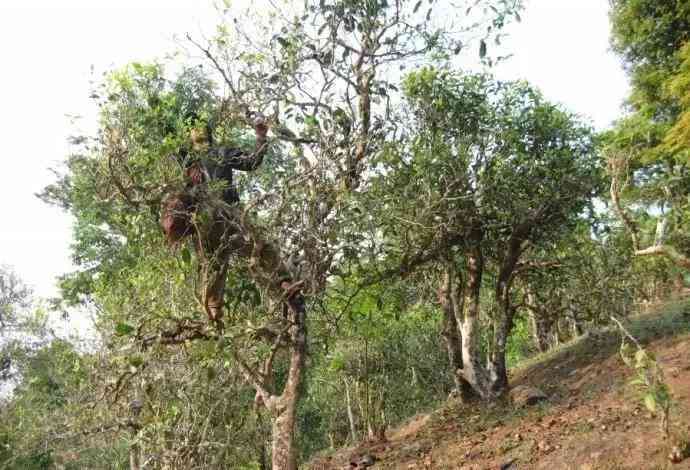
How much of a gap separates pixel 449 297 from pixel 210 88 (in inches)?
265

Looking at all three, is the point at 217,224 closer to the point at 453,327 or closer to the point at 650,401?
the point at 650,401

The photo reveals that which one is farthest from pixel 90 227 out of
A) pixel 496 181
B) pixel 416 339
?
pixel 496 181

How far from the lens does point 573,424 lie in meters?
7.73

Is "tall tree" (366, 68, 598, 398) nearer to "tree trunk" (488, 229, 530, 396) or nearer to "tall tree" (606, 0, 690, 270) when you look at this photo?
"tree trunk" (488, 229, 530, 396)

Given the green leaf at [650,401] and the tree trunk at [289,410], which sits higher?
the tree trunk at [289,410]

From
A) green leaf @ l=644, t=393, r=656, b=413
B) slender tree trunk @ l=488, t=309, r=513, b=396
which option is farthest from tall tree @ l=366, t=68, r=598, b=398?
green leaf @ l=644, t=393, r=656, b=413

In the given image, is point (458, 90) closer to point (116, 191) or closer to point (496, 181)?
point (496, 181)

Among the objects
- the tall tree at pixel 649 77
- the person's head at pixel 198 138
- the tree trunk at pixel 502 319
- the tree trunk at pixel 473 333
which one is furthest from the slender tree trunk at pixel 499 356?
the person's head at pixel 198 138

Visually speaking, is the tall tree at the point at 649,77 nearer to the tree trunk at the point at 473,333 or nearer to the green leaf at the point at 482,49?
the tree trunk at the point at 473,333

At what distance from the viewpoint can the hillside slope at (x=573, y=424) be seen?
20.4ft

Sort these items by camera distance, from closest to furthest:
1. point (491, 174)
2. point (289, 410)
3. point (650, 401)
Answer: point (650, 401)
point (289, 410)
point (491, 174)

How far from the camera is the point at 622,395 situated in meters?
8.49

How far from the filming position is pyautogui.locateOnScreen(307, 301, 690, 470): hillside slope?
20.4ft

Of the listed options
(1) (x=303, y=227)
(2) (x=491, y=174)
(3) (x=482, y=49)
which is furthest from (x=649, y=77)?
(1) (x=303, y=227)
